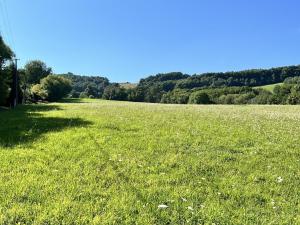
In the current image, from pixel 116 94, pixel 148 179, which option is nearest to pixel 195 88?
pixel 116 94

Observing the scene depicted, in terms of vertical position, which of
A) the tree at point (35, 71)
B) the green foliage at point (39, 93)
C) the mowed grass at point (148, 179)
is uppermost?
the tree at point (35, 71)

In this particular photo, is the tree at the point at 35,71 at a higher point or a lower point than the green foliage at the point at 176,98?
higher

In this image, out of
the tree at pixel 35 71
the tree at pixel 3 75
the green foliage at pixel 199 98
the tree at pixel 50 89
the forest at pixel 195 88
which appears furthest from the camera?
the tree at pixel 35 71

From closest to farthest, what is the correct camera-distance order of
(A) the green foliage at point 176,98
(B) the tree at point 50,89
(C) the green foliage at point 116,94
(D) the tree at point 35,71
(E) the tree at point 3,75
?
(E) the tree at point 3,75 < (B) the tree at point 50,89 < (A) the green foliage at point 176,98 < (C) the green foliage at point 116,94 < (D) the tree at point 35,71

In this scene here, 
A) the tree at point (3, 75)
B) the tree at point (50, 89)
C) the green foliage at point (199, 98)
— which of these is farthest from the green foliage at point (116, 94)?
the tree at point (3, 75)

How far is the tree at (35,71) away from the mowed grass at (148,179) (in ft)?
440

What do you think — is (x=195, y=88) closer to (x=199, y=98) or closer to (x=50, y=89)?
(x=199, y=98)

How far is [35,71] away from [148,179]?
142 metres

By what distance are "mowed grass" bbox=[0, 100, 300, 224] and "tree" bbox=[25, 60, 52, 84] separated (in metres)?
134

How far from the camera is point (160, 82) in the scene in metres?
165

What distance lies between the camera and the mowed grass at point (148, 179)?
21.1ft

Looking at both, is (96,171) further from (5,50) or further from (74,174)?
(5,50)

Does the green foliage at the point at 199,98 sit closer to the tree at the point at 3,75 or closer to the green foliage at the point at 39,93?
the green foliage at the point at 39,93

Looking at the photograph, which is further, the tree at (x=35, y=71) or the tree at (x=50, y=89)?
the tree at (x=35, y=71)
